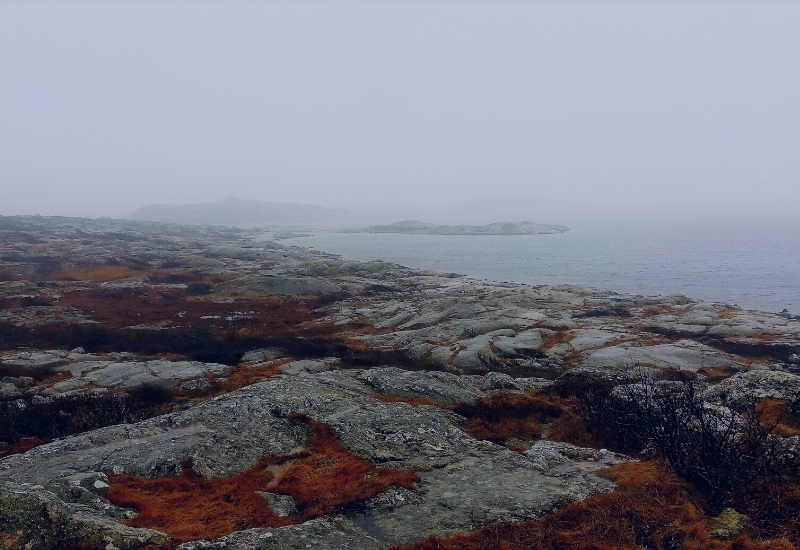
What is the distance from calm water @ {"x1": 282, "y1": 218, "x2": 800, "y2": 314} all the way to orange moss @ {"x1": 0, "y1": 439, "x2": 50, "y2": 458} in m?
63.0

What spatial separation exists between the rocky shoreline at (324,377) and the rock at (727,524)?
2.32 m

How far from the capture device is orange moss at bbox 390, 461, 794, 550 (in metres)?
9.29

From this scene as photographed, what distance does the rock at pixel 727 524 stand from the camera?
32.5 ft

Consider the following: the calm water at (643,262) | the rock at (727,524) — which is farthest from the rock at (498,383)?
the calm water at (643,262)

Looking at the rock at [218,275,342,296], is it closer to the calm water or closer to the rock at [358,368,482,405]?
the calm water

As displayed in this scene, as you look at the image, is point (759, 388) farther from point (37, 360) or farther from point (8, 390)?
point (37, 360)

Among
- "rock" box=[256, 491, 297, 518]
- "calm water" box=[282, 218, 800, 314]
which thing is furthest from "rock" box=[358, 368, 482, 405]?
"calm water" box=[282, 218, 800, 314]

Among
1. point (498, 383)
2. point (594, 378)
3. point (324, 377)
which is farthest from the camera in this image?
point (594, 378)

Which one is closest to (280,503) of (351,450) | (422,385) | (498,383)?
(351,450)

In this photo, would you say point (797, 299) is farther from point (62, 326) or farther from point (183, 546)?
point (62, 326)

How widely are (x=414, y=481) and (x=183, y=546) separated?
575 centimetres

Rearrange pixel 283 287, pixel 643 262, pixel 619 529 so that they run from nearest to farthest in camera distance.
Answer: pixel 619 529 → pixel 283 287 → pixel 643 262

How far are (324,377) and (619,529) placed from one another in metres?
13.7

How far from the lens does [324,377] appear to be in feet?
68.4
